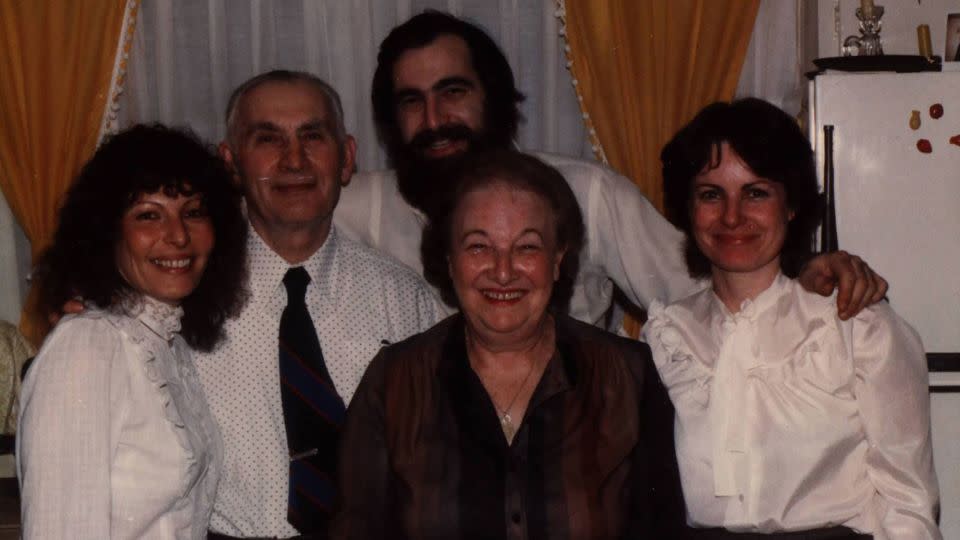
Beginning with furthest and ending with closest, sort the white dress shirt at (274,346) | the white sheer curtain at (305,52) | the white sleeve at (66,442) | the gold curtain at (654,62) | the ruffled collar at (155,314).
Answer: the white sheer curtain at (305,52) → the gold curtain at (654,62) → the white dress shirt at (274,346) → the ruffled collar at (155,314) → the white sleeve at (66,442)

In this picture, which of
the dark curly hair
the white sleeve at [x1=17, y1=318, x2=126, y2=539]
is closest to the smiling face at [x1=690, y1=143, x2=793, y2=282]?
the dark curly hair

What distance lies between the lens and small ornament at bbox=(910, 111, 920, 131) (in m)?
3.48

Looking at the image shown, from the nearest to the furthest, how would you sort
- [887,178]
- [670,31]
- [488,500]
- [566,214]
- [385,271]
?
[488,500] < [566,214] < [385,271] < [887,178] < [670,31]

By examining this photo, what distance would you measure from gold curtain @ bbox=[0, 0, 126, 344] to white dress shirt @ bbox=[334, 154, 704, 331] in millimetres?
1686

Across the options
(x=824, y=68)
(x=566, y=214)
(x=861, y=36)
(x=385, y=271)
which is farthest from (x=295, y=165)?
(x=861, y=36)

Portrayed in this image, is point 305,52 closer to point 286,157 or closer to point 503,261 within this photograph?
point 286,157

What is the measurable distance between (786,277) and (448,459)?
0.76 meters

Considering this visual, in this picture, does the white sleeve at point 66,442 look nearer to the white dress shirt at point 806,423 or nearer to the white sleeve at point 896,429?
the white dress shirt at point 806,423

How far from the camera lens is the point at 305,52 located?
4.36 m

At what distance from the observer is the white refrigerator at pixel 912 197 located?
3486 millimetres

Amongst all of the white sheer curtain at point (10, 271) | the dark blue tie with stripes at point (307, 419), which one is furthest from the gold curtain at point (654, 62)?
the white sheer curtain at point (10, 271)

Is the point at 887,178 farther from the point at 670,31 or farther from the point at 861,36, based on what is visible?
the point at 670,31

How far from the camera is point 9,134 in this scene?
4281 millimetres

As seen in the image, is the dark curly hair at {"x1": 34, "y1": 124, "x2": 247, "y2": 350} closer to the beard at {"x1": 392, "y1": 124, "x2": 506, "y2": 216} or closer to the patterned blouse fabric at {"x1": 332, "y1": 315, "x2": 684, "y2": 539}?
the patterned blouse fabric at {"x1": 332, "y1": 315, "x2": 684, "y2": 539}
